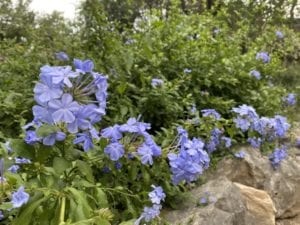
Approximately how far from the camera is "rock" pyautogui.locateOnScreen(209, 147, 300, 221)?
342 centimetres

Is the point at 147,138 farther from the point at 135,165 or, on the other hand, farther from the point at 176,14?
the point at 176,14

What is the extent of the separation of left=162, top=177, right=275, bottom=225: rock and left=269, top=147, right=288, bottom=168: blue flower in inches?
21.2

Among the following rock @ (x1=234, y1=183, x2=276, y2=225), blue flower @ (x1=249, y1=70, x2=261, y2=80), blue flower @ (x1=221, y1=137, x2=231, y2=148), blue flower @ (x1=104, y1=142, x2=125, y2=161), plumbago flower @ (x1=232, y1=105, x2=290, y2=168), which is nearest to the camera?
blue flower @ (x1=104, y1=142, x2=125, y2=161)

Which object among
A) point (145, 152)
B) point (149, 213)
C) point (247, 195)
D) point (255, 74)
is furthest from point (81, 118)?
point (255, 74)

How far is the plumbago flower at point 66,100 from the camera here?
129cm

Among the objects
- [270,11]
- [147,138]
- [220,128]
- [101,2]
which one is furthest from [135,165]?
[270,11]

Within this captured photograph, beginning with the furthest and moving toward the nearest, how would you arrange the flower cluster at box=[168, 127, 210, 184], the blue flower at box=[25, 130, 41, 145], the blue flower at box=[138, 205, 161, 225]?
the blue flower at box=[138, 205, 161, 225]
the flower cluster at box=[168, 127, 210, 184]
the blue flower at box=[25, 130, 41, 145]

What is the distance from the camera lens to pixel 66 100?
129 centimetres

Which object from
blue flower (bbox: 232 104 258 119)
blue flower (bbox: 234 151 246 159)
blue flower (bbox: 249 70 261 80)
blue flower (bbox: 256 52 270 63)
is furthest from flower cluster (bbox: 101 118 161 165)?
blue flower (bbox: 256 52 270 63)

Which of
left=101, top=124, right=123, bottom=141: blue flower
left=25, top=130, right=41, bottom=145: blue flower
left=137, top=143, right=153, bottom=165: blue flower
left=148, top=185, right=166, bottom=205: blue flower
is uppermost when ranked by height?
left=25, top=130, right=41, bottom=145: blue flower

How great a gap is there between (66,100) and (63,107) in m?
0.02

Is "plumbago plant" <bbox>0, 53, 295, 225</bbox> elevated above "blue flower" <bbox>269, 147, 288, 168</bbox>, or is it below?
above

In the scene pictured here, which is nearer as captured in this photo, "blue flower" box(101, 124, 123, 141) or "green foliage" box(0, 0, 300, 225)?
"green foliage" box(0, 0, 300, 225)

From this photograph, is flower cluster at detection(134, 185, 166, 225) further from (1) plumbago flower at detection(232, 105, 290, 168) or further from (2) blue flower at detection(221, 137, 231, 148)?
(2) blue flower at detection(221, 137, 231, 148)
